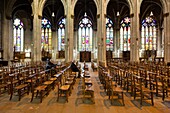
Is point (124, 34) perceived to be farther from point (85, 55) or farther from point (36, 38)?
point (36, 38)

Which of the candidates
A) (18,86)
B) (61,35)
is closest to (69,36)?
(61,35)

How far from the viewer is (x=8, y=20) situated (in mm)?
25938

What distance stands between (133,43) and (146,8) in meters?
12.8

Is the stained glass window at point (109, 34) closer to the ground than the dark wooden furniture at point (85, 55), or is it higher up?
higher up

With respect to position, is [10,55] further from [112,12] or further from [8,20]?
[112,12]

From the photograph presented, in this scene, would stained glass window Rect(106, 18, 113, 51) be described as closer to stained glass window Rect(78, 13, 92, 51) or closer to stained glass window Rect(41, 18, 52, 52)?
stained glass window Rect(78, 13, 92, 51)

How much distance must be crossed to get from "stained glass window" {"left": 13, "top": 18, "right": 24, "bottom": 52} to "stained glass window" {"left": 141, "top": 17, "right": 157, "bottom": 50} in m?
26.2

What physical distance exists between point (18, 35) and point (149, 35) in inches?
1119

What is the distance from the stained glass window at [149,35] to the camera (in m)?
33.7

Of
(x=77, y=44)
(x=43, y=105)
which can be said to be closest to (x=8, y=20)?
(x=77, y=44)

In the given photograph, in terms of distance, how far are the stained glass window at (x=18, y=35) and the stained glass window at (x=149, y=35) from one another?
26.2 metres

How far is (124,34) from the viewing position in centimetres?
3472

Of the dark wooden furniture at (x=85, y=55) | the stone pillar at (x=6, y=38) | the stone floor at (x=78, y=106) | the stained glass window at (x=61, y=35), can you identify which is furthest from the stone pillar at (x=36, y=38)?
the stone floor at (x=78, y=106)

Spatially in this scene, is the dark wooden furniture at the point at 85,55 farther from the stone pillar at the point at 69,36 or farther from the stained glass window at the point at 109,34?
the stone pillar at the point at 69,36
